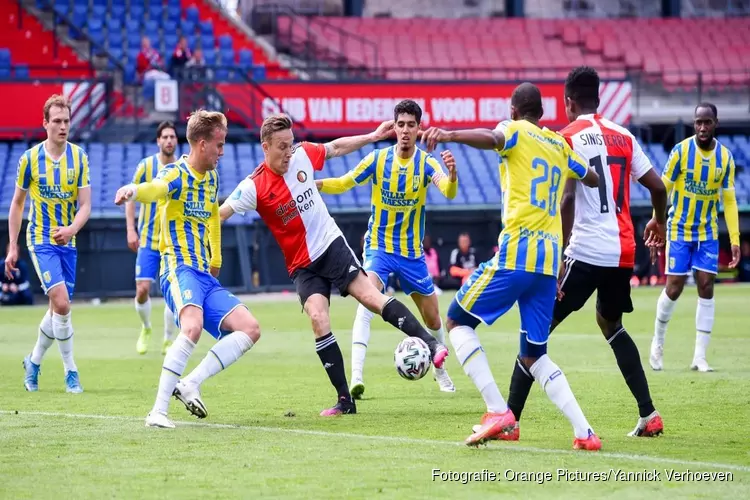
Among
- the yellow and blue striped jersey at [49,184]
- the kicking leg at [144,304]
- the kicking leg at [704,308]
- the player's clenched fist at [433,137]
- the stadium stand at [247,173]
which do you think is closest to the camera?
the player's clenched fist at [433,137]

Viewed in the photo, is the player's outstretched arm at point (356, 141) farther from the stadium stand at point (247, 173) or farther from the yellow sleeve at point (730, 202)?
the stadium stand at point (247, 173)

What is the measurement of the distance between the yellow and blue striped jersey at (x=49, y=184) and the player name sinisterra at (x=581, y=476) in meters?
5.84

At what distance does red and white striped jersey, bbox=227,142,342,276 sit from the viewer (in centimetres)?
945

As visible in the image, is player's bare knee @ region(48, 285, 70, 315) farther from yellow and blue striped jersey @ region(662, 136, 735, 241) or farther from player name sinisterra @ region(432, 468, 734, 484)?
yellow and blue striped jersey @ region(662, 136, 735, 241)

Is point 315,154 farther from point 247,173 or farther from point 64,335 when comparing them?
point 247,173

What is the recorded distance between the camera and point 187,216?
30.0 feet

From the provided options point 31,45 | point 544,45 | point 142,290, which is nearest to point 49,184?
point 142,290

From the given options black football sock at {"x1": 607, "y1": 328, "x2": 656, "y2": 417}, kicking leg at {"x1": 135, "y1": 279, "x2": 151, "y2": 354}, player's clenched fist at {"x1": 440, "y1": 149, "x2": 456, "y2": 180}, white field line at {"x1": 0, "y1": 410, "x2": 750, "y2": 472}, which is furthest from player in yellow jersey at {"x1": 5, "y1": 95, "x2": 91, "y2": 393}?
black football sock at {"x1": 607, "y1": 328, "x2": 656, "y2": 417}

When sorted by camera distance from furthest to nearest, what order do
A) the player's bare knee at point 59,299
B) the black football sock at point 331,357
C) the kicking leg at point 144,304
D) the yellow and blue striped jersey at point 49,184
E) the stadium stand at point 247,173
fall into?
the stadium stand at point 247,173, the kicking leg at point 144,304, the yellow and blue striped jersey at point 49,184, the player's bare knee at point 59,299, the black football sock at point 331,357

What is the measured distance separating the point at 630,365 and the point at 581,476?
1.86 meters

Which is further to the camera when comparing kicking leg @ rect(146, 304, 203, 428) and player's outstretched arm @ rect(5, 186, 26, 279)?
player's outstretched arm @ rect(5, 186, 26, 279)

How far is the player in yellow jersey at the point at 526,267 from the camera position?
7.48 meters

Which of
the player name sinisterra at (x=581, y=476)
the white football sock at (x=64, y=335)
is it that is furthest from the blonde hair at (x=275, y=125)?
the player name sinisterra at (x=581, y=476)

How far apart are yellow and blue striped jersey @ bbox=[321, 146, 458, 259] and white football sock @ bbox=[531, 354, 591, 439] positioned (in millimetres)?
3743
